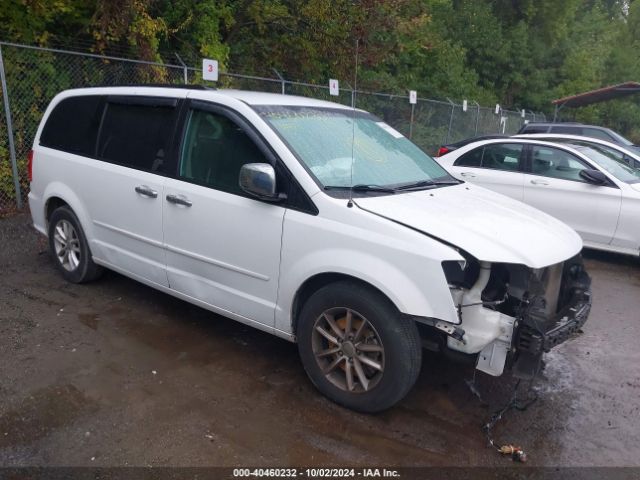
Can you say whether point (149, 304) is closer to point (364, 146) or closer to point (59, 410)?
point (59, 410)

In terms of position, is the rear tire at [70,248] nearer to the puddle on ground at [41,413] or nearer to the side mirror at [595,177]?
the puddle on ground at [41,413]

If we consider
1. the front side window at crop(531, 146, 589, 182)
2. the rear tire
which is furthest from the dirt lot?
the front side window at crop(531, 146, 589, 182)

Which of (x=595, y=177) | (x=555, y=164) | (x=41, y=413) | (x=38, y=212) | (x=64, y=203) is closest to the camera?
(x=41, y=413)

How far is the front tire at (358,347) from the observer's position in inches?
129

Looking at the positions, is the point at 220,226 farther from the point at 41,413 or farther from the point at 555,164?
the point at 555,164

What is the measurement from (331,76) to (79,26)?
6.56 meters

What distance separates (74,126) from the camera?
5.22 metres

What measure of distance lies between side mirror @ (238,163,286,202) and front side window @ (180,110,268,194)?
24cm

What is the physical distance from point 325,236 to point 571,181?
5214 mm

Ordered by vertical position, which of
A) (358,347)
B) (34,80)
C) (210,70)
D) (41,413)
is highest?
(210,70)

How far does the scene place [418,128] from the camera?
638 inches

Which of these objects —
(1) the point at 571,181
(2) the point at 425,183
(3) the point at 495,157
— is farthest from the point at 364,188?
(3) the point at 495,157

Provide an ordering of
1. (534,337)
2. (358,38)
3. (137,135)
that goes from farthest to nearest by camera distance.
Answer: (358,38)
(137,135)
(534,337)

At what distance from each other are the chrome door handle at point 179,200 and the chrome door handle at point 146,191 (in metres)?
0.19
